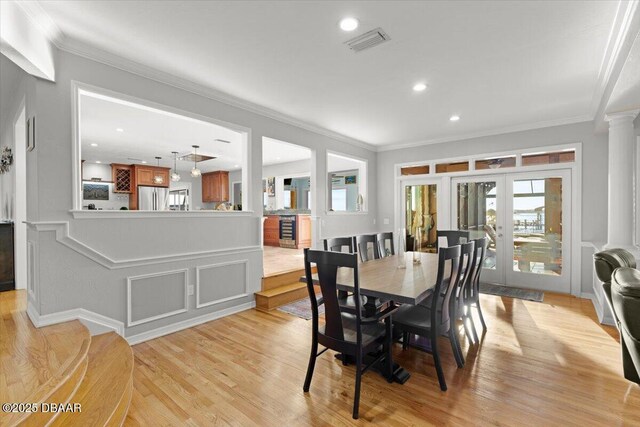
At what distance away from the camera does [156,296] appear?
316 centimetres

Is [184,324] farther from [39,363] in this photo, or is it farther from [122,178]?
[122,178]

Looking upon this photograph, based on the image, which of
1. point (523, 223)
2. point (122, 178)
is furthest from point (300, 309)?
point (122, 178)

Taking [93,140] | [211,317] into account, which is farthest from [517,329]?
[93,140]

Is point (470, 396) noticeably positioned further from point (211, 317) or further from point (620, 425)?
point (211, 317)

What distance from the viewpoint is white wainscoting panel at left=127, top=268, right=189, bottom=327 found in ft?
9.80

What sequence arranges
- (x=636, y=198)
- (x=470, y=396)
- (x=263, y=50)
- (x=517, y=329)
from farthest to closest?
(x=636, y=198) < (x=517, y=329) < (x=263, y=50) < (x=470, y=396)

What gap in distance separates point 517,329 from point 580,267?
7.23 feet

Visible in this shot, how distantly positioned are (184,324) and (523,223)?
17.2ft

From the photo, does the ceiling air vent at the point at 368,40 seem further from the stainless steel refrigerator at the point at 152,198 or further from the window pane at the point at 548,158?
the stainless steel refrigerator at the point at 152,198

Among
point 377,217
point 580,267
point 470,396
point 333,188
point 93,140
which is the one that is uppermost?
point 93,140

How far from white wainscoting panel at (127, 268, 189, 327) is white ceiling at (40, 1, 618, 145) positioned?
2.09m

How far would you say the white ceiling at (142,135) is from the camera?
4215mm

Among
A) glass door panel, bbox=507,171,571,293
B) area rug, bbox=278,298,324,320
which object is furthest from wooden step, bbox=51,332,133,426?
glass door panel, bbox=507,171,571,293

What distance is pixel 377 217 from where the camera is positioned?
6.73 meters
